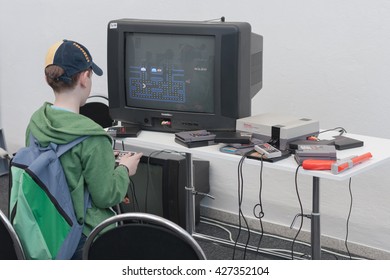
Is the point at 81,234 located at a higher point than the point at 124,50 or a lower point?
lower

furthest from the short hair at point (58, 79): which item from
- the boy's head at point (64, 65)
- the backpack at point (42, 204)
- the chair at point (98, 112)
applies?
the chair at point (98, 112)

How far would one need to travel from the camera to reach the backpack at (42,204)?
1.98m

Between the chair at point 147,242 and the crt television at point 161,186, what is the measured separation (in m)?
1.54

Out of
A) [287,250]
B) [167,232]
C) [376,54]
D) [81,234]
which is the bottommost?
[287,250]

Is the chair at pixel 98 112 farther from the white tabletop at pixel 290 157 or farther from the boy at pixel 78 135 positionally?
the boy at pixel 78 135

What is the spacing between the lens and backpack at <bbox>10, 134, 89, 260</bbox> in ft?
6.48

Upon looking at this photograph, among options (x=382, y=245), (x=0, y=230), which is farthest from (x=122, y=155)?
(x=382, y=245)

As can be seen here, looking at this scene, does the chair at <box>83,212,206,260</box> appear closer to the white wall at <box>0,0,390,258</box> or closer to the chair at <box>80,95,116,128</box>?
the white wall at <box>0,0,390,258</box>

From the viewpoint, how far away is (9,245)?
1945mm

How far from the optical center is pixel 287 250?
3447 millimetres

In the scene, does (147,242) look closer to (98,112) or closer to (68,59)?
(68,59)

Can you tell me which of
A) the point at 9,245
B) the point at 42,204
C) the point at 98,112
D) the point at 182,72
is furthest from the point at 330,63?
the point at 9,245

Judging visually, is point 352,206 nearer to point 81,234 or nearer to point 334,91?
point 334,91

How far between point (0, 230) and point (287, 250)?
1921 millimetres
